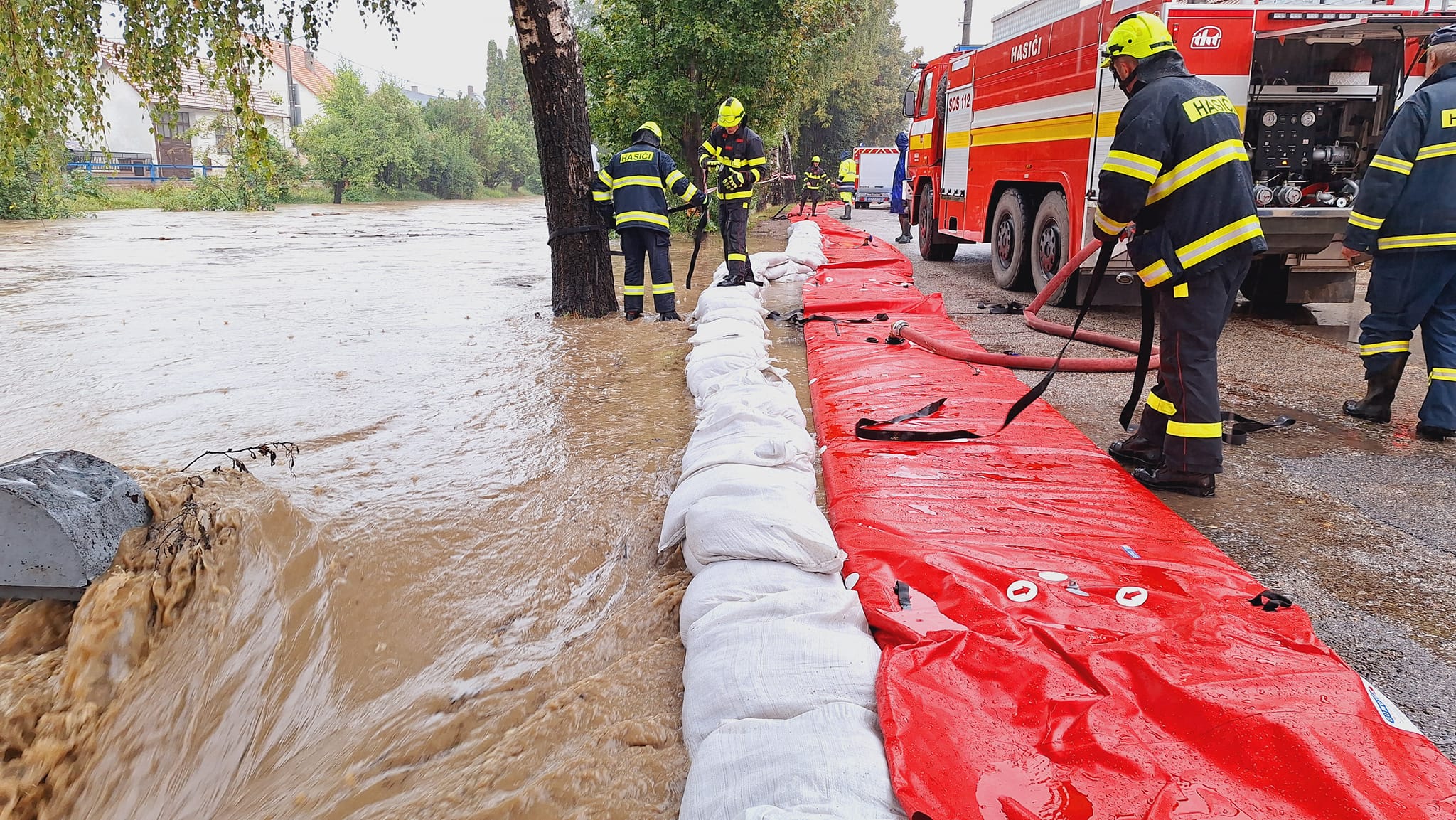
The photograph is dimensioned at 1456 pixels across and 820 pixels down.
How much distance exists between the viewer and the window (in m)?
10.6

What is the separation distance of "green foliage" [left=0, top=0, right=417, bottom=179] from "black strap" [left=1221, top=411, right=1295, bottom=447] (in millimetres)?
4534

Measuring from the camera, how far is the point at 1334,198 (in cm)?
622

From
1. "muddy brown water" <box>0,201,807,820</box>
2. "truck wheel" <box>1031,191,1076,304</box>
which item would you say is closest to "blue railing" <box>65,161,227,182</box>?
"muddy brown water" <box>0,201,807,820</box>

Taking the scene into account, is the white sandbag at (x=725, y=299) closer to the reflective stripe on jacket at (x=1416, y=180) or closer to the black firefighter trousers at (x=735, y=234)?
the black firefighter trousers at (x=735, y=234)

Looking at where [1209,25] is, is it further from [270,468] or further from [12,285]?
[12,285]

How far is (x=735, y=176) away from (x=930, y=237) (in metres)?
3.66

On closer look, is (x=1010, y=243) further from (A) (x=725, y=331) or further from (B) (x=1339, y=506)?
(B) (x=1339, y=506)

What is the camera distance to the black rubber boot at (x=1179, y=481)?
3.39 metres

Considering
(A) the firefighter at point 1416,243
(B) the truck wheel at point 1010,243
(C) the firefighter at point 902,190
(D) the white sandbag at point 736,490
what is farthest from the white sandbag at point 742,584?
(C) the firefighter at point 902,190

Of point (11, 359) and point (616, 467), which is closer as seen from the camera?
point (616, 467)

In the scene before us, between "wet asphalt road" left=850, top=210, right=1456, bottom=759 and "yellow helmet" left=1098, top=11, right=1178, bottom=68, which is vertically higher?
"yellow helmet" left=1098, top=11, right=1178, bottom=68

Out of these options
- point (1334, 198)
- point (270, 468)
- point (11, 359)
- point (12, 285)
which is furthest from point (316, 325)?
point (1334, 198)

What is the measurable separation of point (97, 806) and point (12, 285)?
11.2 metres

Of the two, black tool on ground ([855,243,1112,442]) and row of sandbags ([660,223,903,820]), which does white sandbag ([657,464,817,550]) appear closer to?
row of sandbags ([660,223,903,820])
